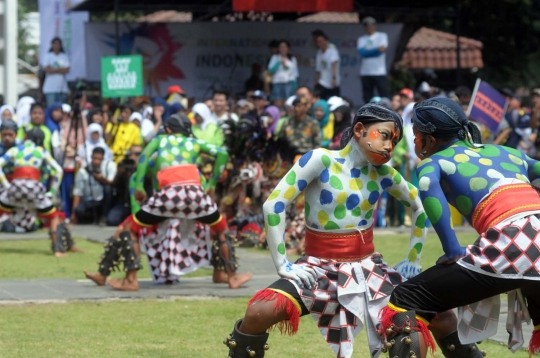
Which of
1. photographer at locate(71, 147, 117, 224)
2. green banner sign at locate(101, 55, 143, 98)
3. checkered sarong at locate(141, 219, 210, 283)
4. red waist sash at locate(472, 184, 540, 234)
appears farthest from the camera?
green banner sign at locate(101, 55, 143, 98)

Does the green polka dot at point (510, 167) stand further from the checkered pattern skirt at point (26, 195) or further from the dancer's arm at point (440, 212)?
the checkered pattern skirt at point (26, 195)

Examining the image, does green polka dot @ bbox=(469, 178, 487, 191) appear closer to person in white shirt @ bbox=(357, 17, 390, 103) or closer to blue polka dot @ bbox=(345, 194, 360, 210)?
blue polka dot @ bbox=(345, 194, 360, 210)

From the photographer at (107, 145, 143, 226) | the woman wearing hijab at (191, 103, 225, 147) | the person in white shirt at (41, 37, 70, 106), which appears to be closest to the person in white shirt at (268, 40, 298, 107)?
the woman wearing hijab at (191, 103, 225, 147)

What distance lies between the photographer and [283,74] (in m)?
18.2

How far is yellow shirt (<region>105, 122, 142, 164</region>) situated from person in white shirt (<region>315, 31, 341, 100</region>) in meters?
3.29

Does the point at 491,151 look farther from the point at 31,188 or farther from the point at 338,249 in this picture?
the point at 31,188

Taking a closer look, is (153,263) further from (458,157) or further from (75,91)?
(75,91)

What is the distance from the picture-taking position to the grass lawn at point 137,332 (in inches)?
287

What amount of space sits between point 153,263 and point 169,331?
259 cm

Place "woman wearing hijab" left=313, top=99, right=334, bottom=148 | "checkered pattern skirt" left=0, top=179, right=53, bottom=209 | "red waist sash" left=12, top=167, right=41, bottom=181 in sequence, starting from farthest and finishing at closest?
"woman wearing hijab" left=313, top=99, right=334, bottom=148
"red waist sash" left=12, top=167, right=41, bottom=181
"checkered pattern skirt" left=0, top=179, right=53, bottom=209

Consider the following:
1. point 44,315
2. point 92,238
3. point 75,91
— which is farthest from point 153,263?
point 75,91

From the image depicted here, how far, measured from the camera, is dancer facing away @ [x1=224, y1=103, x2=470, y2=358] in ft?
19.0

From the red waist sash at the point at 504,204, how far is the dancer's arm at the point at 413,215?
67cm

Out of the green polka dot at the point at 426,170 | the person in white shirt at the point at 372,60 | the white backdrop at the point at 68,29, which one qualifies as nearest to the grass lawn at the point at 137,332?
the green polka dot at the point at 426,170
